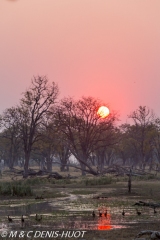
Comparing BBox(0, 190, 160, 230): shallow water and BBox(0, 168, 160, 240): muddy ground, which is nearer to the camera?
BBox(0, 168, 160, 240): muddy ground

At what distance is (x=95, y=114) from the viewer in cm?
8094

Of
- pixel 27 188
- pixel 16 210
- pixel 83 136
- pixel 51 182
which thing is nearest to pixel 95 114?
pixel 83 136

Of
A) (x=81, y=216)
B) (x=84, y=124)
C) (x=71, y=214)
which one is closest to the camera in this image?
(x=81, y=216)

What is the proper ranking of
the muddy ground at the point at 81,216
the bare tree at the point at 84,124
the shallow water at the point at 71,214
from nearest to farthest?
the muddy ground at the point at 81,216 → the shallow water at the point at 71,214 → the bare tree at the point at 84,124

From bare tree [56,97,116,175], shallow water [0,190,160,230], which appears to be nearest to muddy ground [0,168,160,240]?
shallow water [0,190,160,230]

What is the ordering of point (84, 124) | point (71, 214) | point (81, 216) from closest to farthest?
1. point (81, 216)
2. point (71, 214)
3. point (84, 124)

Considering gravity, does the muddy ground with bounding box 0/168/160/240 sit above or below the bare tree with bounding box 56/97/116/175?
below

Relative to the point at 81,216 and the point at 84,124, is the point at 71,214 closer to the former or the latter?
the point at 81,216

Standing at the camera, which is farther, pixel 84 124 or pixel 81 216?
pixel 84 124

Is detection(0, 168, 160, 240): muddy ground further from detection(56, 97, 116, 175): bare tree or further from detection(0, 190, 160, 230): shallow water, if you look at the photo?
detection(56, 97, 116, 175): bare tree

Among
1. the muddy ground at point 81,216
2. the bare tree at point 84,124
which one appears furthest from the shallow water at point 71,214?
the bare tree at point 84,124

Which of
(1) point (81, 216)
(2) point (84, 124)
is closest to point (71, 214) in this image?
(1) point (81, 216)

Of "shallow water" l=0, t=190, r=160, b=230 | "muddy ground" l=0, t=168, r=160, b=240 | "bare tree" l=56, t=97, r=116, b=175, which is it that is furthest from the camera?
"bare tree" l=56, t=97, r=116, b=175

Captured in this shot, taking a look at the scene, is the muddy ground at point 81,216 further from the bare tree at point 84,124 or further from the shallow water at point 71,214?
the bare tree at point 84,124
